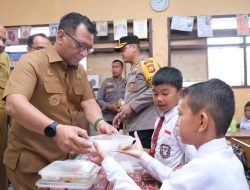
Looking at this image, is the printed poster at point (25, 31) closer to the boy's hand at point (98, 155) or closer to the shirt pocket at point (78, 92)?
the shirt pocket at point (78, 92)

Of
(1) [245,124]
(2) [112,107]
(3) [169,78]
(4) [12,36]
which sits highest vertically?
(4) [12,36]

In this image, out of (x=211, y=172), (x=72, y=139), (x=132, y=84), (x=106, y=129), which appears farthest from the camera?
(x=132, y=84)

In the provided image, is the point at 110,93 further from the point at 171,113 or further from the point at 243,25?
the point at 171,113

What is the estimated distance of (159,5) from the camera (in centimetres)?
542

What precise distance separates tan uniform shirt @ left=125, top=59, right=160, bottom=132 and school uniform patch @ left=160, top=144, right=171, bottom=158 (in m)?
1.10

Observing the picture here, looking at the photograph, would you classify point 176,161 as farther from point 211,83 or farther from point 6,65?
point 6,65

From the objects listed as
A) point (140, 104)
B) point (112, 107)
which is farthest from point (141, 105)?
point (112, 107)

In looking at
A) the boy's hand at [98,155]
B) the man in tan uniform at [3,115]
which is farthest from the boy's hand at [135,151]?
the man in tan uniform at [3,115]

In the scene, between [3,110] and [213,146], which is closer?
[213,146]

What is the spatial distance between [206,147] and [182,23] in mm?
4564

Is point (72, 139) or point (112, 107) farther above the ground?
point (72, 139)

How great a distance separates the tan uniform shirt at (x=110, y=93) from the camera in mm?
4777

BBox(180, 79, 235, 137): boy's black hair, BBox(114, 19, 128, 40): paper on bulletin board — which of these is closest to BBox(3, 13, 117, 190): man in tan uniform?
BBox(180, 79, 235, 137): boy's black hair

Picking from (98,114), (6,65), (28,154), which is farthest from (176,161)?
(6,65)
